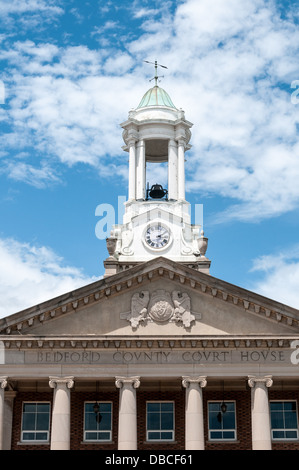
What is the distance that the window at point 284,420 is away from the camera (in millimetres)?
40250

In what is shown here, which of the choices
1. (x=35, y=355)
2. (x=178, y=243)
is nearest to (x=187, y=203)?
(x=178, y=243)

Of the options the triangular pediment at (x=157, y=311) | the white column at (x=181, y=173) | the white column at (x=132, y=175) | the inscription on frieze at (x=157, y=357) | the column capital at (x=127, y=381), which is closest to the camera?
the column capital at (x=127, y=381)

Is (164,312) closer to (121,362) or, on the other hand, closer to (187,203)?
(121,362)

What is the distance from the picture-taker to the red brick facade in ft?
131

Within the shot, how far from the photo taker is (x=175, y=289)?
4003 centimetres

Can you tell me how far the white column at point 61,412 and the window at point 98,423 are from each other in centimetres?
271

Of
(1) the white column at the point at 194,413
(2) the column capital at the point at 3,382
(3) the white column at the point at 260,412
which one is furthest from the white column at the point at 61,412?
(3) the white column at the point at 260,412

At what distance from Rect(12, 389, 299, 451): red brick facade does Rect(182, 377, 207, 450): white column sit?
2468mm

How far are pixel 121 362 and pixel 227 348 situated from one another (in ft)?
15.4

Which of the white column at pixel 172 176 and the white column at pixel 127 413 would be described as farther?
the white column at pixel 172 176

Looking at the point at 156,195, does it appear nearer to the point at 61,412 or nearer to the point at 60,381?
the point at 60,381

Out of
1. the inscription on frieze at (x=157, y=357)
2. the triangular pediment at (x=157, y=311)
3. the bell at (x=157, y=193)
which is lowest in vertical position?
the inscription on frieze at (x=157, y=357)

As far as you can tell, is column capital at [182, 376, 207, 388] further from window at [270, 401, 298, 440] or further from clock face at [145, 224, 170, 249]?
clock face at [145, 224, 170, 249]

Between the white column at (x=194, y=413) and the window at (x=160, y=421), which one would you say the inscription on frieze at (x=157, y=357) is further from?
the window at (x=160, y=421)
